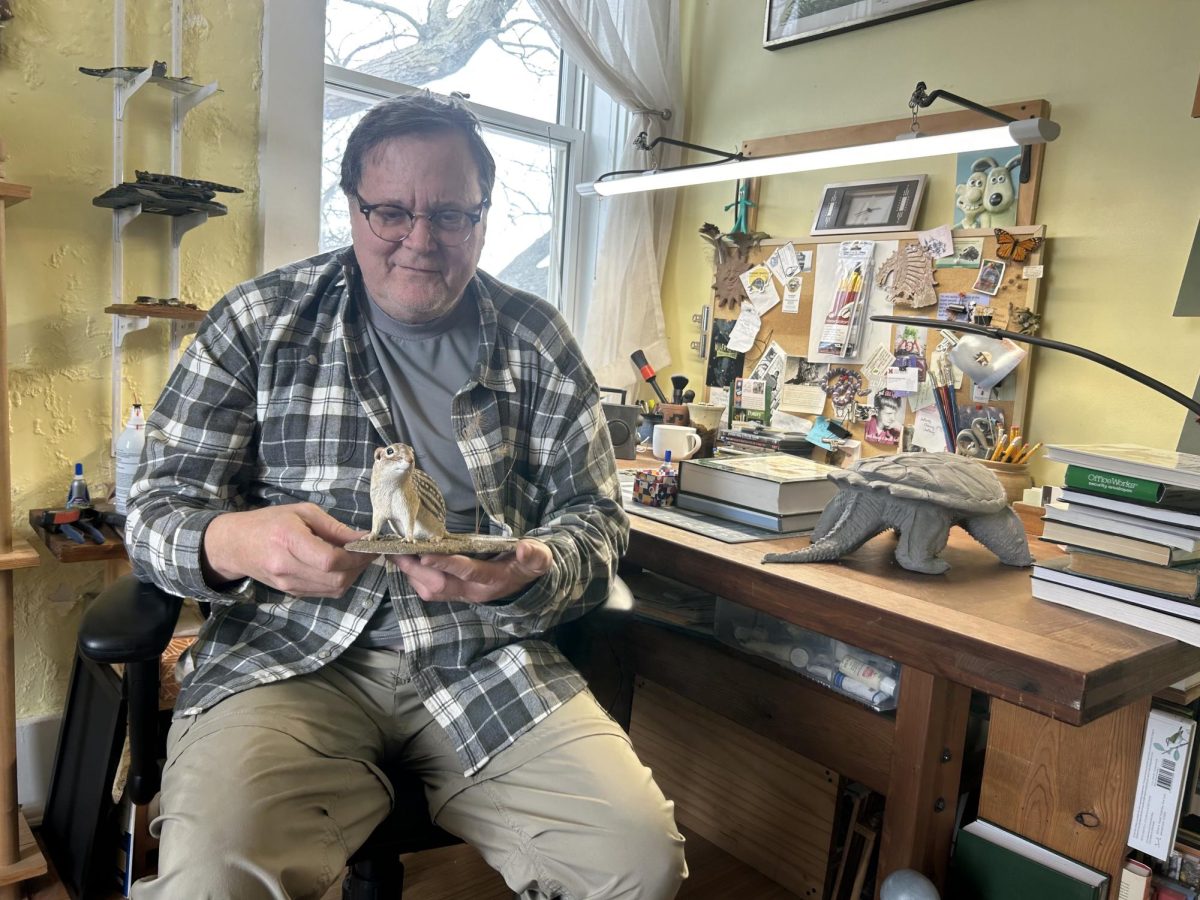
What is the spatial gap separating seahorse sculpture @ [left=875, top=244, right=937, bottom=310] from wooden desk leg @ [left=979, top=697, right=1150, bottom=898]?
104 cm

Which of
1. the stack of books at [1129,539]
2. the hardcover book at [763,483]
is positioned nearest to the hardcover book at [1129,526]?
the stack of books at [1129,539]

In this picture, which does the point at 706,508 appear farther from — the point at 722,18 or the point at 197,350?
the point at 722,18

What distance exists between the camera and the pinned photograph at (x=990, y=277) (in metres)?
1.90

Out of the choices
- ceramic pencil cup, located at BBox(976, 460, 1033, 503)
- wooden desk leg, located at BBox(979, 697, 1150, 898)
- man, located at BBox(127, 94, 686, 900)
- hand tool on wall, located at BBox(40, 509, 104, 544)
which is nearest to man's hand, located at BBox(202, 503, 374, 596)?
man, located at BBox(127, 94, 686, 900)

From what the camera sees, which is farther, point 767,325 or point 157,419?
point 767,325

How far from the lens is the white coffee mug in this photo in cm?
192

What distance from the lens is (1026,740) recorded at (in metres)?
1.24

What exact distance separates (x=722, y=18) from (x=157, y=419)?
203 cm

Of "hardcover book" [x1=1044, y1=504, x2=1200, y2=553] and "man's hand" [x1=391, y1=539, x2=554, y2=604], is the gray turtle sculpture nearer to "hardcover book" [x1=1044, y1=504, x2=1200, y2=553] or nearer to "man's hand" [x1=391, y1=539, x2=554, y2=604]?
"hardcover book" [x1=1044, y1=504, x2=1200, y2=553]

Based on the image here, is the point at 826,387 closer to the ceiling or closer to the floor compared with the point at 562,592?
closer to the ceiling

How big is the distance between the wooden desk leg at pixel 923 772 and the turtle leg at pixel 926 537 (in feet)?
0.52

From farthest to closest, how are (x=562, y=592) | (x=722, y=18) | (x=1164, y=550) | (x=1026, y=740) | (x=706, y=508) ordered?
(x=722, y=18)
(x=706, y=508)
(x=1026, y=740)
(x=562, y=592)
(x=1164, y=550)

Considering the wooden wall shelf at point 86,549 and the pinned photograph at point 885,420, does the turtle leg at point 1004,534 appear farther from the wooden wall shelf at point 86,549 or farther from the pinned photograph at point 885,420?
the wooden wall shelf at point 86,549

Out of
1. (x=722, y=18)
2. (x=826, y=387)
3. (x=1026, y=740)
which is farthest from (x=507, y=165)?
(x=1026, y=740)
